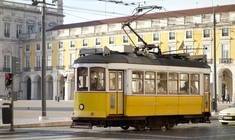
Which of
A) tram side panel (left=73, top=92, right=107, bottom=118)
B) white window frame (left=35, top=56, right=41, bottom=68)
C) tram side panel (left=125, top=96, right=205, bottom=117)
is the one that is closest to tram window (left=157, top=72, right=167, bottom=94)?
tram side panel (left=125, top=96, right=205, bottom=117)

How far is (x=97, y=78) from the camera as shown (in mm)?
20469

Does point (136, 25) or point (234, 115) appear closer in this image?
point (234, 115)

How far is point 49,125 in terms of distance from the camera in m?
25.6

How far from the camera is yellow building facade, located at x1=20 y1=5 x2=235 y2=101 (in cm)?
6912

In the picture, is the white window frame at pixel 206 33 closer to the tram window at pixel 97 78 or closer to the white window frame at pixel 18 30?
the white window frame at pixel 18 30

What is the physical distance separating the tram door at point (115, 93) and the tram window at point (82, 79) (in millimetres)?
898

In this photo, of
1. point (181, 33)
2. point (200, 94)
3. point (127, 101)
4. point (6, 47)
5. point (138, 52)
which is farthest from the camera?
point (6, 47)

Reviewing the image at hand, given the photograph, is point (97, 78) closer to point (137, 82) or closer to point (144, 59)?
point (137, 82)

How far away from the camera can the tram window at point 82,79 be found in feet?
67.3

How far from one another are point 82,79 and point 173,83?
13.9ft

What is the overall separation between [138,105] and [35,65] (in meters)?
73.4

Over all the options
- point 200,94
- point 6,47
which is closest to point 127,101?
point 200,94

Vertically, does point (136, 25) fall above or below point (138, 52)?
above

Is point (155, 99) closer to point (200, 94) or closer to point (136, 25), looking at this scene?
point (200, 94)
